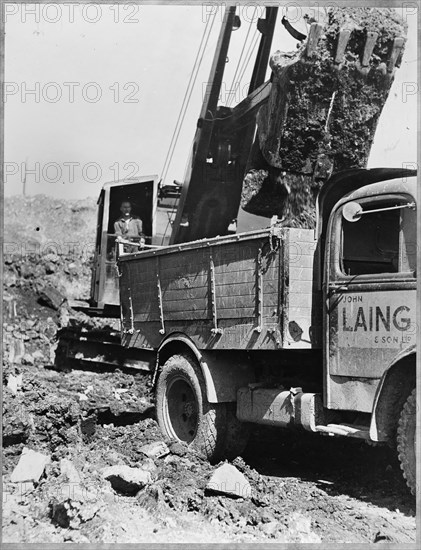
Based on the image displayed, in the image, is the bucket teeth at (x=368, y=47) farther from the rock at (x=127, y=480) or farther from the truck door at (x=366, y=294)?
the rock at (x=127, y=480)

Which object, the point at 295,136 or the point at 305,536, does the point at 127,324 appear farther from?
the point at 305,536

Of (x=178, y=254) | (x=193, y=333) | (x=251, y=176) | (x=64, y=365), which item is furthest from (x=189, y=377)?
(x=64, y=365)

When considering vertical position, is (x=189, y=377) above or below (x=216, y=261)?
below

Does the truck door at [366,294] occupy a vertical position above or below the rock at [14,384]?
above

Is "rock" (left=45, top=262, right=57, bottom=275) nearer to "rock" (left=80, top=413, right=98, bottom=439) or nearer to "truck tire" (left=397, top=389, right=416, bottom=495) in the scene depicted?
"rock" (left=80, top=413, right=98, bottom=439)

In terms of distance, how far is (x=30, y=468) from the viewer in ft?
17.9

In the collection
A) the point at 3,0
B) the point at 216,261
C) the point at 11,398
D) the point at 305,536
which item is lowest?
the point at 305,536

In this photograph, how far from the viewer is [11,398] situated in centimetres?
769

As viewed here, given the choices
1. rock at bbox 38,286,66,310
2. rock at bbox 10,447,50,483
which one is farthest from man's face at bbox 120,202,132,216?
rock at bbox 10,447,50,483

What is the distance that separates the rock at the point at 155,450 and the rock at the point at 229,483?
0.98m

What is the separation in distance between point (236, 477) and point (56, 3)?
152 inches

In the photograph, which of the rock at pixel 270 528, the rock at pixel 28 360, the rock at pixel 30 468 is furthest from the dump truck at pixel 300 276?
the rock at pixel 28 360

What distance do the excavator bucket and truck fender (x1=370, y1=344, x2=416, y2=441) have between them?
2010mm

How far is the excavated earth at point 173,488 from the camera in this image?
4.70 m
